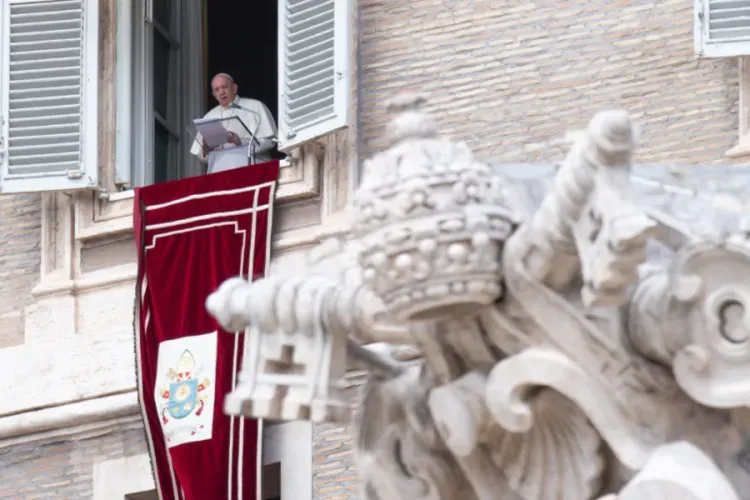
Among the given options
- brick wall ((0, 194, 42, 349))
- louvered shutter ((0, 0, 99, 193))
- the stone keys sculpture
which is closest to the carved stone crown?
the stone keys sculpture

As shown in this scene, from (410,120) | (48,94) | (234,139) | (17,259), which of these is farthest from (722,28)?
(410,120)

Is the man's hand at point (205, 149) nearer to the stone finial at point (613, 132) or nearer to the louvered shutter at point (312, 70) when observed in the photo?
the louvered shutter at point (312, 70)

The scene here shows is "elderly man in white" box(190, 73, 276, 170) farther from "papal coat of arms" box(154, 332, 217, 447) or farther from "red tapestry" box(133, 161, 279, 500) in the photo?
"papal coat of arms" box(154, 332, 217, 447)

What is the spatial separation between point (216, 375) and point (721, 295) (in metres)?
6.35

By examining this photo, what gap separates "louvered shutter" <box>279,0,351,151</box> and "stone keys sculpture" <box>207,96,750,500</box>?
5.38 meters

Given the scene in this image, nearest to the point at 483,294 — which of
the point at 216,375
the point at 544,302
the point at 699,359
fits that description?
the point at 544,302

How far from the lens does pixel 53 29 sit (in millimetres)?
13117

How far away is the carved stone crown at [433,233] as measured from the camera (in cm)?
621

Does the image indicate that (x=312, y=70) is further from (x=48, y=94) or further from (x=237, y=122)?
(x=48, y=94)

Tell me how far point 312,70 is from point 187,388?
4.64ft

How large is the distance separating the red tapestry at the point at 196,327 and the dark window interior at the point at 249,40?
305 cm

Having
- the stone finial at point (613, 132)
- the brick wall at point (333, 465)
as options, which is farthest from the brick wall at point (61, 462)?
the stone finial at point (613, 132)

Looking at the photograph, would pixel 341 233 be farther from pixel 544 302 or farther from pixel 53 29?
pixel 544 302

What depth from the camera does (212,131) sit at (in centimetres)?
1289
